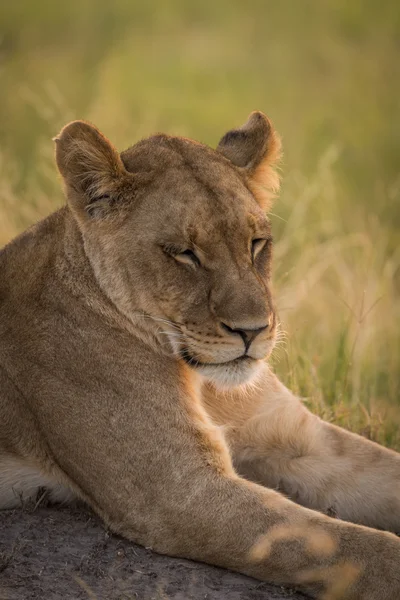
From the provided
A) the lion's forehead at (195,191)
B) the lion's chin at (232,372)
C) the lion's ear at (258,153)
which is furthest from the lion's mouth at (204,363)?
the lion's ear at (258,153)

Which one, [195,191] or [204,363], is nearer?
[204,363]

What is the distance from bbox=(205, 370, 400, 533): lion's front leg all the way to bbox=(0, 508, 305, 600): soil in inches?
29.5

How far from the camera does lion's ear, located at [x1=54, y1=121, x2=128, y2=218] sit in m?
4.01

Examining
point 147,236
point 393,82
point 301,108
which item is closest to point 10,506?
point 147,236

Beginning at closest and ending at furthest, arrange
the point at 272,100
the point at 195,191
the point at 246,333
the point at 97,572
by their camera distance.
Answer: the point at 97,572 < the point at 246,333 < the point at 195,191 < the point at 272,100

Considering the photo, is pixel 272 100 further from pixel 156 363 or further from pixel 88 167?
pixel 156 363

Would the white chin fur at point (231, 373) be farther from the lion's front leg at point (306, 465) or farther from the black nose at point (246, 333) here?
the lion's front leg at point (306, 465)

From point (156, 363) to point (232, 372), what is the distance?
0.29 metres

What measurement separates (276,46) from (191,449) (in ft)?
57.9

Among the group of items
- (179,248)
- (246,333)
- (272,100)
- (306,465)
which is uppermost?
(272,100)

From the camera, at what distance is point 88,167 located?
405 cm

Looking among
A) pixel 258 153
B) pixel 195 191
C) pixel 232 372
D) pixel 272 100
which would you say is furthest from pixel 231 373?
pixel 272 100

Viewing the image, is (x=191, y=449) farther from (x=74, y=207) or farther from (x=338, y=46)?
(x=338, y=46)

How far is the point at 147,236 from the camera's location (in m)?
4.04
